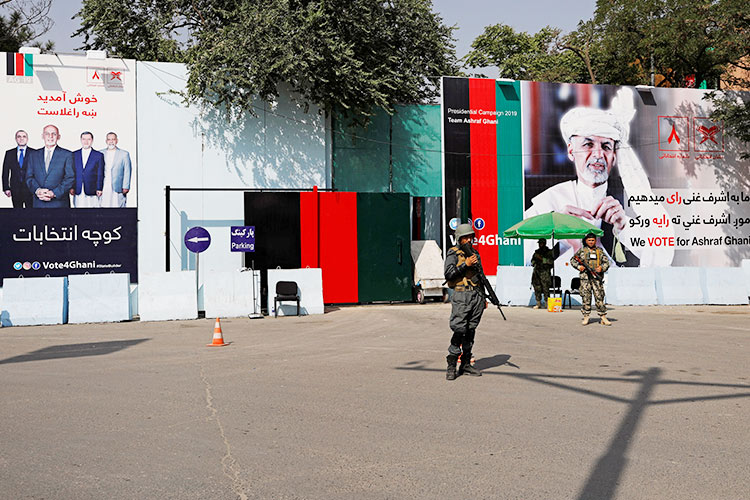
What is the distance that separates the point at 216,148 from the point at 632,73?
1079 inches

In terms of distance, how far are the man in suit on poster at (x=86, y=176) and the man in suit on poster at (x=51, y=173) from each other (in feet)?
0.61

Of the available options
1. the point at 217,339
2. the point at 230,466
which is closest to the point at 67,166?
the point at 217,339

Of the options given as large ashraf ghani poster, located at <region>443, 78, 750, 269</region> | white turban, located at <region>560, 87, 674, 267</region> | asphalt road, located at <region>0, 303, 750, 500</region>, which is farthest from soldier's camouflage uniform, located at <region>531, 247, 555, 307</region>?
asphalt road, located at <region>0, 303, 750, 500</region>

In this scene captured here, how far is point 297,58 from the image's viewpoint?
23953 millimetres

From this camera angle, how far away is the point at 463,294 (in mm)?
9812

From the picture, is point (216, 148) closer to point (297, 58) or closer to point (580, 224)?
point (297, 58)

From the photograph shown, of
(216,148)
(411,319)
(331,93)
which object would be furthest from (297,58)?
(411,319)

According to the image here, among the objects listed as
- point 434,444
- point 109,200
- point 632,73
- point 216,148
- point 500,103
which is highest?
point 632,73

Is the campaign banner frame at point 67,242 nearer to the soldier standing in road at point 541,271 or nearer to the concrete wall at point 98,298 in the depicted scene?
the concrete wall at point 98,298

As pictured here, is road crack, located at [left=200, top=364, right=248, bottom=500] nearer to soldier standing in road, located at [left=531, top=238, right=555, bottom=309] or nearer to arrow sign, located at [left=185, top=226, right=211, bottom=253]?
arrow sign, located at [left=185, top=226, right=211, bottom=253]

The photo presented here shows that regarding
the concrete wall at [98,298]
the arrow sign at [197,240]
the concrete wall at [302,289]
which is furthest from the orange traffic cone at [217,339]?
the arrow sign at [197,240]

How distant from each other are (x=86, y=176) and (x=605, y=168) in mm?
17605

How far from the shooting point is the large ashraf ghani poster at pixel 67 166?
76.6 ft

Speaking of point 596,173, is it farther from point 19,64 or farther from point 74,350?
point 74,350
